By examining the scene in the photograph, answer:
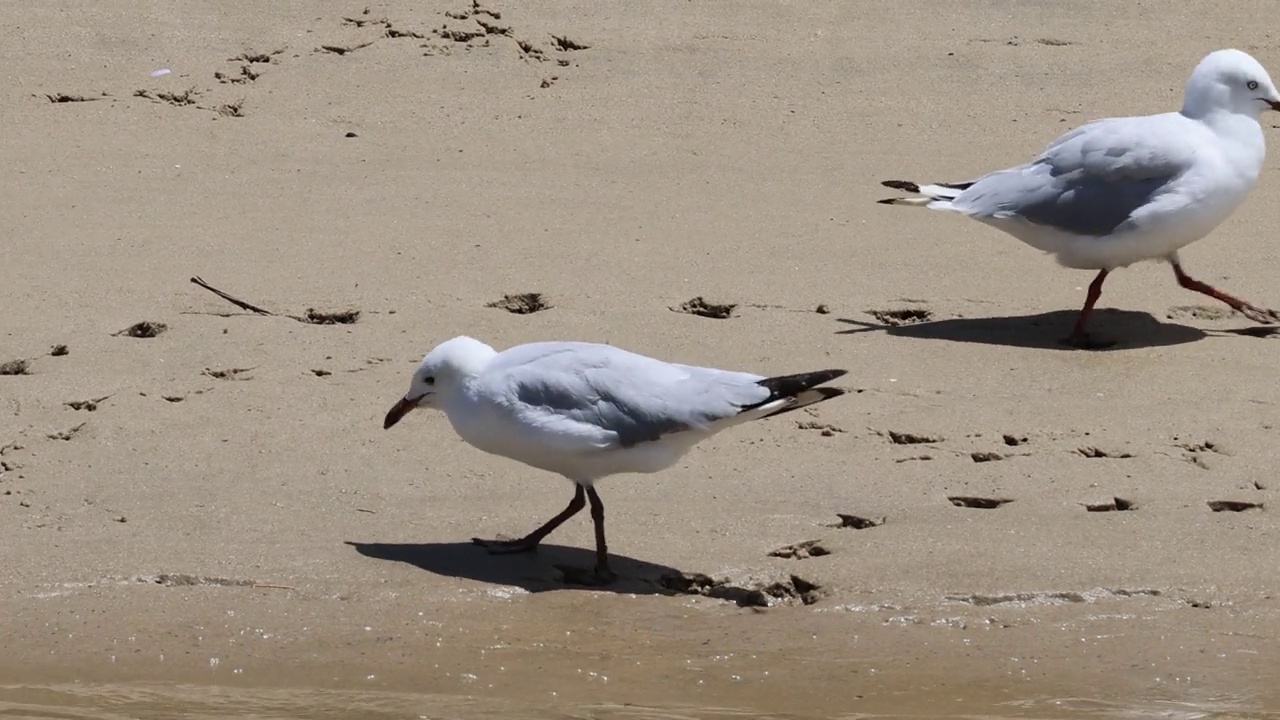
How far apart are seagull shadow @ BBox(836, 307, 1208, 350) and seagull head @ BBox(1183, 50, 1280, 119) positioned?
35.3 inches

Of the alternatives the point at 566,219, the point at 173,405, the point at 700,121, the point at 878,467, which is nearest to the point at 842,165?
the point at 700,121

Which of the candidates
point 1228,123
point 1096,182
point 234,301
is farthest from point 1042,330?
point 234,301

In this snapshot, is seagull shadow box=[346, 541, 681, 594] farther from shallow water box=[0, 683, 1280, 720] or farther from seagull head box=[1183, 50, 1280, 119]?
seagull head box=[1183, 50, 1280, 119]

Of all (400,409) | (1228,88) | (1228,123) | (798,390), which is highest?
(1228,88)

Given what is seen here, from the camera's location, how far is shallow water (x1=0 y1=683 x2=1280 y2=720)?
4867 mm

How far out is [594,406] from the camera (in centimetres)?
547

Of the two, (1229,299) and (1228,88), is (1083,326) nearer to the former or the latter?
(1229,299)

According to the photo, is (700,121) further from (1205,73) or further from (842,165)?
(1205,73)

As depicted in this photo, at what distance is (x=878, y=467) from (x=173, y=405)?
2.35 m

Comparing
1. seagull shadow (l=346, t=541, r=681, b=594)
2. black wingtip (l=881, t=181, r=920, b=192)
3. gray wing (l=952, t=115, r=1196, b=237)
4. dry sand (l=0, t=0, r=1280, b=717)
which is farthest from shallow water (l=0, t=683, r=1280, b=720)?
black wingtip (l=881, t=181, r=920, b=192)

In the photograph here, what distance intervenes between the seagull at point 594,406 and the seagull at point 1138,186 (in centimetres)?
219

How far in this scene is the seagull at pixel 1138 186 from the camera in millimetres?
7387

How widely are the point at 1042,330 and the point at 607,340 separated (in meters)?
1.72

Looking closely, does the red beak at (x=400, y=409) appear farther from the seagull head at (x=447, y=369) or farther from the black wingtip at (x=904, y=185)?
the black wingtip at (x=904, y=185)
